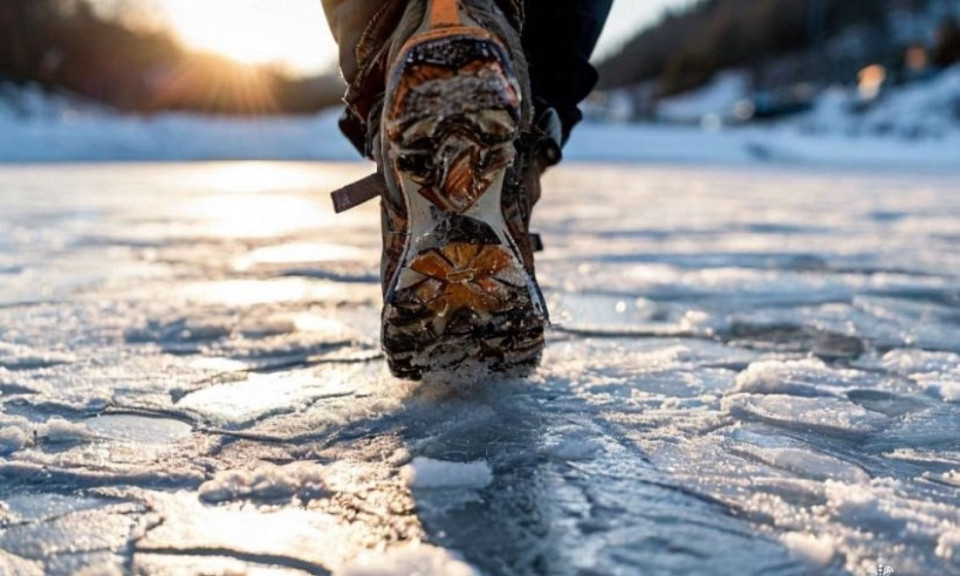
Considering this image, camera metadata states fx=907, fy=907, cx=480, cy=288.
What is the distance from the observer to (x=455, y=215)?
1.29 metres

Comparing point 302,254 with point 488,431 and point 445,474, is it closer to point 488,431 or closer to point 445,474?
point 488,431

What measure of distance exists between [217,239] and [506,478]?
9.97ft

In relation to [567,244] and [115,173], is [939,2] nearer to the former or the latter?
[115,173]

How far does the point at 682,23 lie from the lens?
83188 mm

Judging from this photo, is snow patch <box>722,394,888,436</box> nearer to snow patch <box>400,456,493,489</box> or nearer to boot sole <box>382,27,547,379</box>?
boot sole <box>382,27,547,379</box>

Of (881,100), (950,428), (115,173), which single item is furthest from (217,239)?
(881,100)

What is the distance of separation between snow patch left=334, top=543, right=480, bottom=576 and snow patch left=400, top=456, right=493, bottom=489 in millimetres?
174

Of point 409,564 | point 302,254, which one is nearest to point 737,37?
point 302,254

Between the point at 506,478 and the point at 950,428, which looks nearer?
the point at 506,478

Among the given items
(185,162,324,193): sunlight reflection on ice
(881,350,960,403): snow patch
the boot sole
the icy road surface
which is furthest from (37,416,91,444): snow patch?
(185,162,324,193): sunlight reflection on ice

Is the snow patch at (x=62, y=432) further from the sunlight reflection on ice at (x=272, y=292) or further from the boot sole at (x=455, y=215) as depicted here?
the sunlight reflection on ice at (x=272, y=292)

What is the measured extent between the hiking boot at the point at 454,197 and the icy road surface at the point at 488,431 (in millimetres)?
103

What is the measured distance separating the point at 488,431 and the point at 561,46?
849 mm

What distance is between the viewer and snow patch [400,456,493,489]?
1.05m
